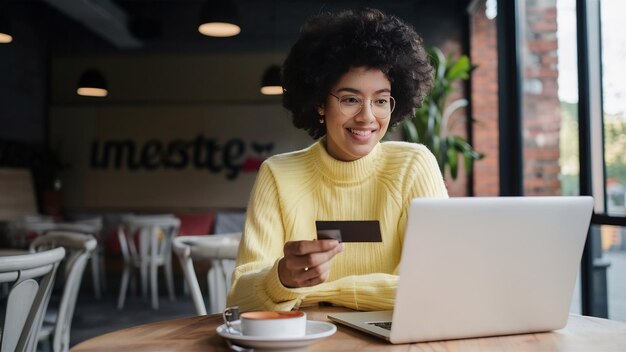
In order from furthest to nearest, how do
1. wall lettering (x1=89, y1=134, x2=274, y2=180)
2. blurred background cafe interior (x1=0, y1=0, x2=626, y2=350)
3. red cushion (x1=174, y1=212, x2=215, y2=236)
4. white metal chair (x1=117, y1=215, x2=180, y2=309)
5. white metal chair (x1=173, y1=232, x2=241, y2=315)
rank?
wall lettering (x1=89, y1=134, x2=274, y2=180) < red cushion (x1=174, y1=212, x2=215, y2=236) < blurred background cafe interior (x1=0, y1=0, x2=626, y2=350) < white metal chair (x1=117, y1=215, x2=180, y2=309) < white metal chair (x1=173, y1=232, x2=241, y2=315)

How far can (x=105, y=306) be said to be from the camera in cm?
627

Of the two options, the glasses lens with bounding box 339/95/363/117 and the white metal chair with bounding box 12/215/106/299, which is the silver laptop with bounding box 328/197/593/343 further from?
the white metal chair with bounding box 12/215/106/299

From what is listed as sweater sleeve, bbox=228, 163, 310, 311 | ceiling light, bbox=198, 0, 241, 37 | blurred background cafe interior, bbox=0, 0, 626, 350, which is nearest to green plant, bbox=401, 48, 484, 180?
blurred background cafe interior, bbox=0, 0, 626, 350

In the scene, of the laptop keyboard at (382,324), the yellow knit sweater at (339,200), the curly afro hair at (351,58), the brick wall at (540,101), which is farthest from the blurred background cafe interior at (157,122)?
A: the laptop keyboard at (382,324)

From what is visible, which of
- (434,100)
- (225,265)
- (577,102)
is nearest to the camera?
(225,265)

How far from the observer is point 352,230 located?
1.09 m

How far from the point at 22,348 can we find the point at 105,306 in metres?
4.84

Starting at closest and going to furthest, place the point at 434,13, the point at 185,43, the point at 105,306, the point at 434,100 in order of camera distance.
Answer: the point at 434,100 → the point at 105,306 → the point at 434,13 → the point at 185,43

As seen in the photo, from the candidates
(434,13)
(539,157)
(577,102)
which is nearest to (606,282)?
(577,102)

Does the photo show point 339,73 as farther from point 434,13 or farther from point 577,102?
point 434,13

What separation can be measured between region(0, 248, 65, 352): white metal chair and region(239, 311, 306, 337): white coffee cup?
73 cm

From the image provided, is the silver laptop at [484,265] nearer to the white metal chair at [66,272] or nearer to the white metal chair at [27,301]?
the white metal chair at [27,301]

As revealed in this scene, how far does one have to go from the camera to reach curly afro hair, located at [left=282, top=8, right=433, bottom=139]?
1.64 metres

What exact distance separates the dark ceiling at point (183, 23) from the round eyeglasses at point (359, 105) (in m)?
6.68
